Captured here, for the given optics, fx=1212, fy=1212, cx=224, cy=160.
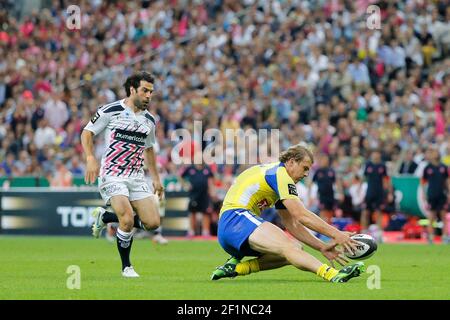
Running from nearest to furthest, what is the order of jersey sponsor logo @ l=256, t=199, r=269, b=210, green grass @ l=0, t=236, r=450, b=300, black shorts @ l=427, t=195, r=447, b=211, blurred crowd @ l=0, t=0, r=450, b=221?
green grass @ l=0, t=236, r=450, b=300, jersey sponsor logo @ l=256, t=199, r=269, b=210, black shorts @ l=427, t=195, r=447, b=211, blurred crowd @ l=0, t=0, r=450, b=221

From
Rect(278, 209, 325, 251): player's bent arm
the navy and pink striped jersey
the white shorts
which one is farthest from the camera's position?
the navy and pink striped jersey

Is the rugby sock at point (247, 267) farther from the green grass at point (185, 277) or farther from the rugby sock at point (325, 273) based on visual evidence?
the rugby sock at point (325, 273)

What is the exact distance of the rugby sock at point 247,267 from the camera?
43.3ft

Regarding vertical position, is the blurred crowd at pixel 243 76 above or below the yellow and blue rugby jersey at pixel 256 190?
above

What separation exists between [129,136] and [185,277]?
1.79 metres

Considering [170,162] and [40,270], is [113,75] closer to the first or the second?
[170,162]

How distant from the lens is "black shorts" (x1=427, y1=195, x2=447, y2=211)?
2492cm

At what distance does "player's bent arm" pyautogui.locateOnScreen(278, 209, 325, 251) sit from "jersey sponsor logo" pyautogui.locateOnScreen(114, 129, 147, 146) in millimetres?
2009

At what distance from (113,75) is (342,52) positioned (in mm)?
5992

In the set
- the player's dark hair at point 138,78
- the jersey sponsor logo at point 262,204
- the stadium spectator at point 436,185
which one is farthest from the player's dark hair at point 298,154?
the stadium spectator at point 436,185

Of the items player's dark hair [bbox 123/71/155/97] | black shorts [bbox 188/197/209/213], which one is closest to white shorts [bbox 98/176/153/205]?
player's dark hair [bbox 123/71/155/97]

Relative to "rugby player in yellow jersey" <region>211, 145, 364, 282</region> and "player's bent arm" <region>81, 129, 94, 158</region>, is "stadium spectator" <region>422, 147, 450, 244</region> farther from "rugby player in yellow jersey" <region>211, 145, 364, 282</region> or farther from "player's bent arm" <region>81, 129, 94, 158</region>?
"player's bent arm" <region>81, 129, 94, 158</region>

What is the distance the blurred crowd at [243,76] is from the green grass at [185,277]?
6600 mm

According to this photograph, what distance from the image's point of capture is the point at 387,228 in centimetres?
2661
